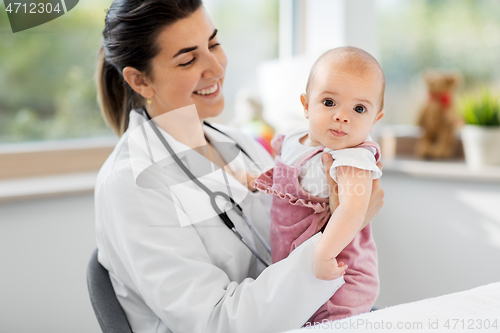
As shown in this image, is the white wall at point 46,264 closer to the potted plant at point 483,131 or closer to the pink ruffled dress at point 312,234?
the pink ruffled dress at point 312,234

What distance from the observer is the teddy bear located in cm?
236

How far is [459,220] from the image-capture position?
2.15 metres

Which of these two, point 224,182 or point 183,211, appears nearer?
point 183,211

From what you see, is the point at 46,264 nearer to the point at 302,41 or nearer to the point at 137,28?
the point at 137,28

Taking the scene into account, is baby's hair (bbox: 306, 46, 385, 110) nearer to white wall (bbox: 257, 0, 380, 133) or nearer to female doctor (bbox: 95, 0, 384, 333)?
female doctor (bbox: 95, 0, 384, 333)

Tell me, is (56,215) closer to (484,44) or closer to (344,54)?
(344,54)

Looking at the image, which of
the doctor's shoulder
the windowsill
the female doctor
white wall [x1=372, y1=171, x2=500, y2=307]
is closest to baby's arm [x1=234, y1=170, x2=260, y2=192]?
the female doctor

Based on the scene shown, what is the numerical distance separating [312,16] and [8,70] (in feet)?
5.69

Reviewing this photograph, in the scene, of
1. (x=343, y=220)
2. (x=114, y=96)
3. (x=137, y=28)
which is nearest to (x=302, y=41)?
(x=114, y=96)

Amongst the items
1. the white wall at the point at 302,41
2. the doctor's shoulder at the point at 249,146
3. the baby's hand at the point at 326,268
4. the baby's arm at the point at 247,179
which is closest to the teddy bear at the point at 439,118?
the white wall at the point at 302,41

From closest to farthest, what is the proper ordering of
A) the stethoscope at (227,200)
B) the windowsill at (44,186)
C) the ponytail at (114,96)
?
the stethoscope at (227,200) → the ponytail at (114,96) → the windowsill at (44,186)

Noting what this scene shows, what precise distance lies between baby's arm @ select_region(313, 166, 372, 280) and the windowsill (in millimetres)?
1394

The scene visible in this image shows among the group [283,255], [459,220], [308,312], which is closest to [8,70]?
[283,255]

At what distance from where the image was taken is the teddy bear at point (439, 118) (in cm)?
236
